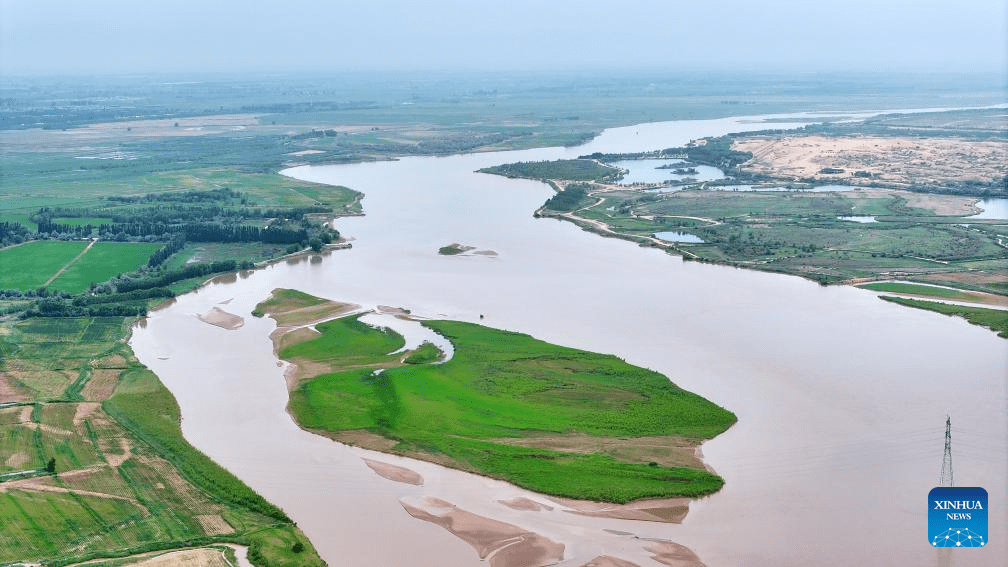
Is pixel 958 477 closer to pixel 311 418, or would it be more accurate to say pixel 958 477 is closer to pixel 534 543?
pixel 534 543

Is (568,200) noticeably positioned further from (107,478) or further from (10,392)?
(107,478)

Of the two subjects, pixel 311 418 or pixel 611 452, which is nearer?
pixel 611 452

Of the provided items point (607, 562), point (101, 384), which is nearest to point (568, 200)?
point (101, 384)

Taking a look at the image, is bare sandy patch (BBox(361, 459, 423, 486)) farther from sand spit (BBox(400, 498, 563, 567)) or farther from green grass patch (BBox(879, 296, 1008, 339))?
green grass patch (BBox(879, 296, 1008, 339))

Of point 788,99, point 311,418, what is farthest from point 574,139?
A: point 311,418

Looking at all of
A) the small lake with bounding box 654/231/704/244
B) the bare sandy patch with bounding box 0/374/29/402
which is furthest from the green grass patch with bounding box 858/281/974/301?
the bare sandy patch with bounding box 0/374/29/402

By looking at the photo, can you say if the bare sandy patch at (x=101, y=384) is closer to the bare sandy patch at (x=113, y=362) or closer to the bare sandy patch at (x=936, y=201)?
the bare sandy patch at (x=113, y=362)
